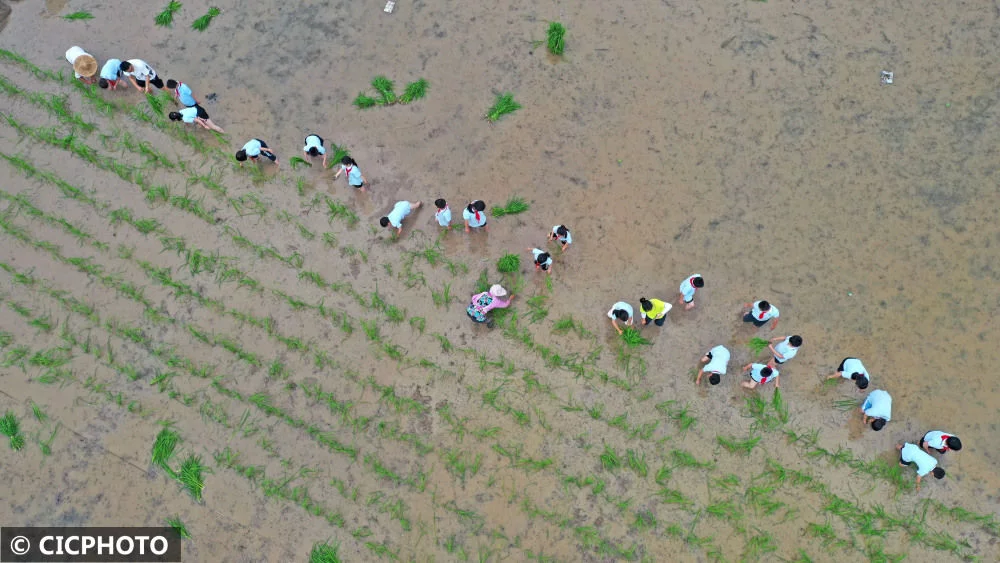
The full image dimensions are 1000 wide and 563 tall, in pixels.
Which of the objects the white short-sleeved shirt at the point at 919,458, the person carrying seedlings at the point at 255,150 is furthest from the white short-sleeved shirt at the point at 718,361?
the person carrying seedlings at the point at 255,150

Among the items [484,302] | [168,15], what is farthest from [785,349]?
[168,15]

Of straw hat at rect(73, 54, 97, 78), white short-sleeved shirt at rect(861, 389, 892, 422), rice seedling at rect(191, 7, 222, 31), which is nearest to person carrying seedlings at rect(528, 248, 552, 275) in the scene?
white short-sleeved shirt at rect(861, 389, 892, 422)

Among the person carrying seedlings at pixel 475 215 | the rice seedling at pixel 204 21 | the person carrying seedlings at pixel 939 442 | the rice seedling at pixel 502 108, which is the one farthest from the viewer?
the rice seedling at pixel 204 21

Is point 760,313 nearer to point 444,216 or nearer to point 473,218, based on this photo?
point 473,218

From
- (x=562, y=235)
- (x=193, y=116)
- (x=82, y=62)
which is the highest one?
Answer: (x=82, y=62)

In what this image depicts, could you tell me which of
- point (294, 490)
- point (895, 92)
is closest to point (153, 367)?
point (294, 490)

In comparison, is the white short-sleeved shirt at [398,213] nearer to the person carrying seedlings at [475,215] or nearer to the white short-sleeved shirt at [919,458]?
the person carrying seedlings at [475,215]
